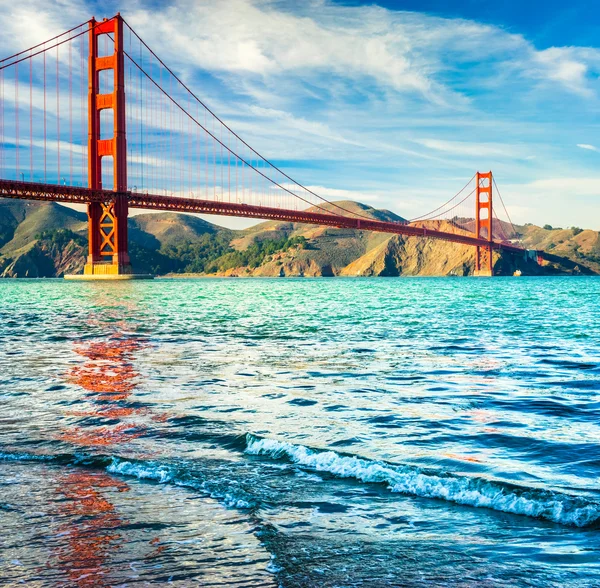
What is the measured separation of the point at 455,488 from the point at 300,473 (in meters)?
1.33

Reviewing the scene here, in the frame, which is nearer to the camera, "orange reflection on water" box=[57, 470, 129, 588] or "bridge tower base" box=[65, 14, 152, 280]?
"orange reflection on water" box=[57, 470, 129, 588]

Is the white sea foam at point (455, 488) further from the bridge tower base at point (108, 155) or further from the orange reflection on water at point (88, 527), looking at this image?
the bridge tower base at point (108, 155)

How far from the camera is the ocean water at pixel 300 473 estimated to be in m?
4.07

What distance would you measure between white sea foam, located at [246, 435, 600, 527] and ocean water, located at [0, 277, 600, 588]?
0.06ft

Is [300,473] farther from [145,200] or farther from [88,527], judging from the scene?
[145,200]

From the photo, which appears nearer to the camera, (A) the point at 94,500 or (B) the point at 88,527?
(B) the point at 88,527

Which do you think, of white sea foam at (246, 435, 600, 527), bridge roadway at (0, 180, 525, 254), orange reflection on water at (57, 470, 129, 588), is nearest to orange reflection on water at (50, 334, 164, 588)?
orange reflection on water at (57, 470, 129, 588)

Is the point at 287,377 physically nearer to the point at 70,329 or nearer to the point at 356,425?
→ the point at 356,425

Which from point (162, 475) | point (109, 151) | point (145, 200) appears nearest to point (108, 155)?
point (109, 151)

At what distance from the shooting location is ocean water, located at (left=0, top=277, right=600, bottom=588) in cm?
407

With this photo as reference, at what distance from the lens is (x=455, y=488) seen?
546cm

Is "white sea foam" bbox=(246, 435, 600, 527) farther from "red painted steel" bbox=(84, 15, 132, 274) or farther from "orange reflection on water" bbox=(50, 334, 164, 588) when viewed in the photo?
"red painted steel" bbox=(84, 15, 132, 274)

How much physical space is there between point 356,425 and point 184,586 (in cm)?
445

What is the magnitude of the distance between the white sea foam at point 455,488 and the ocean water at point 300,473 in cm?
2
